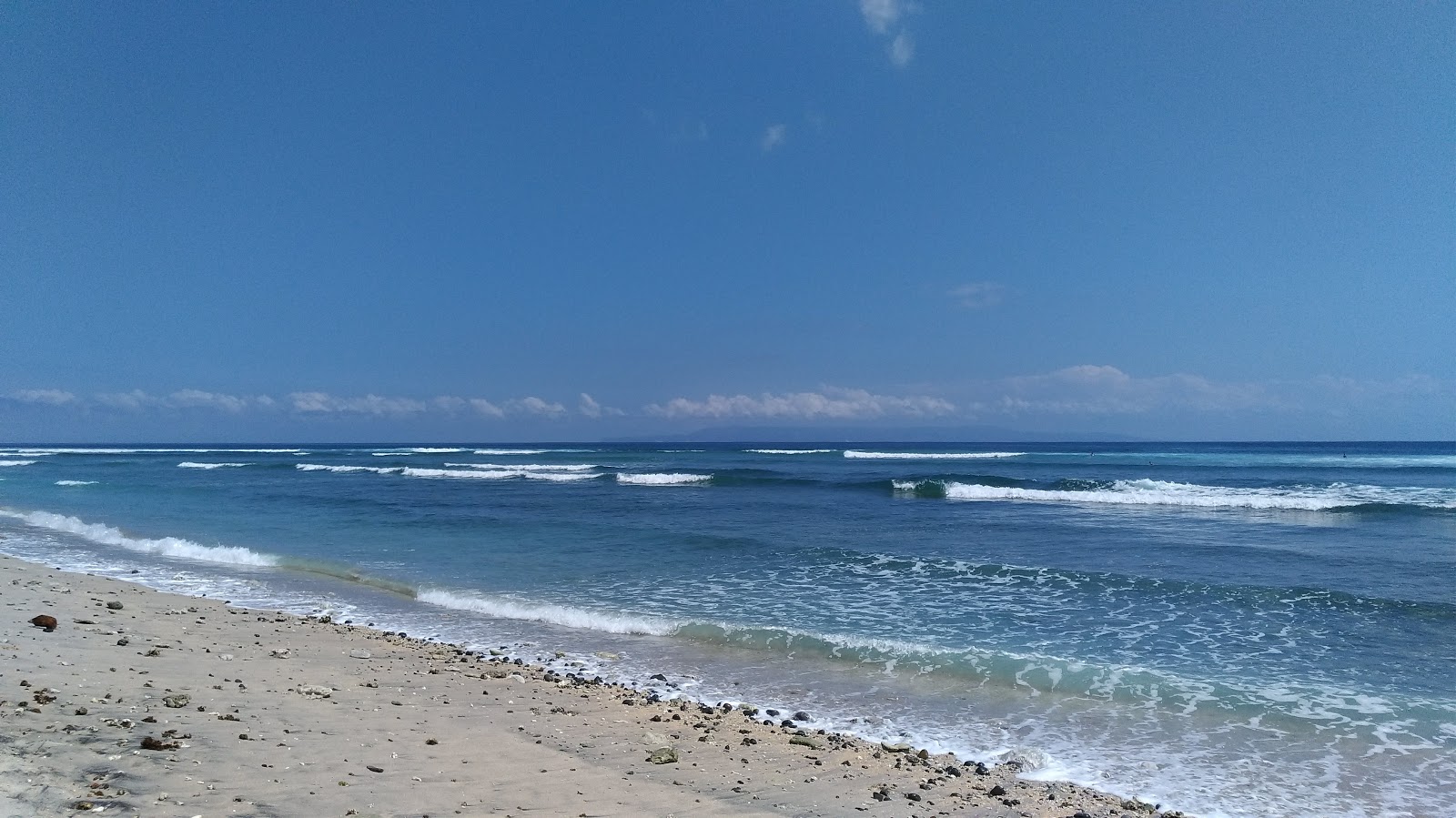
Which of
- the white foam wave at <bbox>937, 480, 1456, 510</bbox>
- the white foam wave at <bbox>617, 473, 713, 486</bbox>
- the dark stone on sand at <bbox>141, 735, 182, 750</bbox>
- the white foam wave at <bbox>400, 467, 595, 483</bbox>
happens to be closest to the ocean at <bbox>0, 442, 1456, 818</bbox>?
the white foam wave at <bbox>937, 480, 1456, 510</bbox>

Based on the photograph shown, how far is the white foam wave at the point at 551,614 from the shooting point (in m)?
10.2

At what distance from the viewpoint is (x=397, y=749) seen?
5.38 m

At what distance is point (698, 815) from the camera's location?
4.57m

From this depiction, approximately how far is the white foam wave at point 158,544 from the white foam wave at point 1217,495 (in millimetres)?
24254

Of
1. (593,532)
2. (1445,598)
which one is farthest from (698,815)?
(593,532)

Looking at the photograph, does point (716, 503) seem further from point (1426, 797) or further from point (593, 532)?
point (1426, 797)

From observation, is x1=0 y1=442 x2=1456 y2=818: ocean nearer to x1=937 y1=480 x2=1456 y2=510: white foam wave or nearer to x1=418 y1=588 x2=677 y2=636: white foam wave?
x1=418 y1=588 x2=677 y2=636: white foam wave

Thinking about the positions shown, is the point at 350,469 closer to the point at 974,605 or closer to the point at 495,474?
the point at 495,474

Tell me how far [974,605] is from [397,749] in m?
8.58

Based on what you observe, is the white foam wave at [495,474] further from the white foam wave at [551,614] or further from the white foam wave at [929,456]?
the white foam wave at [929,456]

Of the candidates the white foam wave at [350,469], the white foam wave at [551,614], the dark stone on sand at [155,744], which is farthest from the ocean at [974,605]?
the white foam wave at [350,469]

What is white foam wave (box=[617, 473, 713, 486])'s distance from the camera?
3884cm

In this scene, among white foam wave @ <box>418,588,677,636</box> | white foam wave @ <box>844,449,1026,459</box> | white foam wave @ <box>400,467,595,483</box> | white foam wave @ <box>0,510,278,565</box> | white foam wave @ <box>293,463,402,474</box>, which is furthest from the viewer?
white foam wave @ <box>844,449,1026,459</box>

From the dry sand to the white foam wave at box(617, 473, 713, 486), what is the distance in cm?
3048
